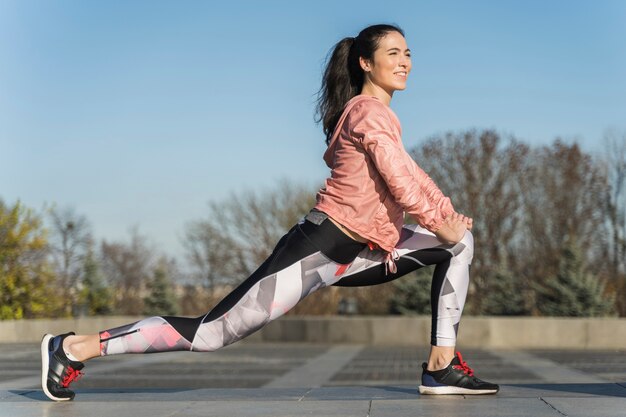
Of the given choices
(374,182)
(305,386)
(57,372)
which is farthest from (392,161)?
(305,386)

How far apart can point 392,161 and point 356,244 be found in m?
0.49

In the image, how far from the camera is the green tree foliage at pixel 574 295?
25.6 meters

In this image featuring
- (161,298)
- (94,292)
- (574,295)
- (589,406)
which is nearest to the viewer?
(589,406)

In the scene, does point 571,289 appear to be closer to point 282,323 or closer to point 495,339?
point 495,339

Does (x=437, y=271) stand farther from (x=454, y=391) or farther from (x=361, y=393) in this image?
(x=361, y=393)

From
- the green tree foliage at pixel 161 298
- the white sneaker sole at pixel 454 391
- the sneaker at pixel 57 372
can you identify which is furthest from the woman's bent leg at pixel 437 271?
the green tree foliage at pixel 161 298

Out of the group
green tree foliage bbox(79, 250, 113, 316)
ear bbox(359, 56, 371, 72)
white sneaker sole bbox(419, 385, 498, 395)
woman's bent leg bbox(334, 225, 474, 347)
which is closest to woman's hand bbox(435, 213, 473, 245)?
woman's bent leg bbox(334, 225, 474, 347)

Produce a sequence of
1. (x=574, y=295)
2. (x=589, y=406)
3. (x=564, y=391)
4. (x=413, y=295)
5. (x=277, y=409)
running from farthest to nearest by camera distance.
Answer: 1. (x=413, y=295)
2. (x=574, y=295)
3. (x=564, y=391)
4. (x=277, y=409)
5. (x=589, y=406)

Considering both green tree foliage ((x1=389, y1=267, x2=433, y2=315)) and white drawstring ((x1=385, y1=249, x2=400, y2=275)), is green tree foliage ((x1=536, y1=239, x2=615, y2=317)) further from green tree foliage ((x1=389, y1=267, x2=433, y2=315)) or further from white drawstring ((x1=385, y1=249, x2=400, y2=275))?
white drawstring ((x1=385, y1=249, x2=400, y2=275))

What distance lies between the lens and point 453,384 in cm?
570

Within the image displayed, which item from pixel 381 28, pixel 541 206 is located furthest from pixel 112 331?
pixel 541 206

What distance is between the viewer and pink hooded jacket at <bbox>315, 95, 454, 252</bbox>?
17.2ft

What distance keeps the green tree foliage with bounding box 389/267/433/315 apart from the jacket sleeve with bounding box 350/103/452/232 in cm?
2132

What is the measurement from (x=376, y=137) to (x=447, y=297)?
108 centimetres
